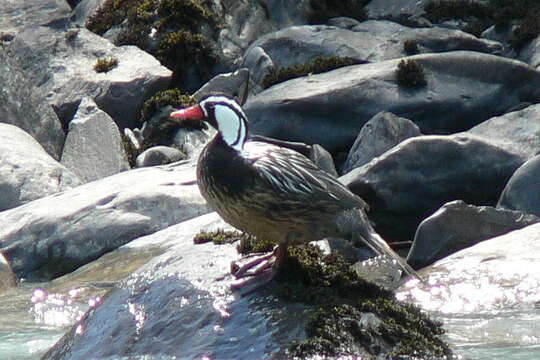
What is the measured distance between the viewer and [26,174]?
1673 cm

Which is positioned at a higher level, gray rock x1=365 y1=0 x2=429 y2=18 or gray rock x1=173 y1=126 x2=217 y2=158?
gray rock x1=365 y1=0 x2=429 y2=18

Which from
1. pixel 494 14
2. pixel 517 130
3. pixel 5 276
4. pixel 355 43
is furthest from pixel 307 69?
pixel 5 276

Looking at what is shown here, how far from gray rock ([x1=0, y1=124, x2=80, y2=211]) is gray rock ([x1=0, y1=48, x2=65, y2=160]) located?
1.97 m

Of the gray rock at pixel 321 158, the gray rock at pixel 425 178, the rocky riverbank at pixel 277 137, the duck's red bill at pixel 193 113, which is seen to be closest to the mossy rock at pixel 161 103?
the rocky riverbank at pixel 277 137

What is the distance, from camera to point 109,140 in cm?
1870

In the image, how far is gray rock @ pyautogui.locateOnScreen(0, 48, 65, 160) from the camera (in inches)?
774

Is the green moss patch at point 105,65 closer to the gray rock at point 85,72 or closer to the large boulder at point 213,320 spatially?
the gray rock at point 85,72

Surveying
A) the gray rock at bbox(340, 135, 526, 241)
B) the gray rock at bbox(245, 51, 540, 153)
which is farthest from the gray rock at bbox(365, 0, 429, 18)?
the gray rock at bbox(340, 135, 526, 241)

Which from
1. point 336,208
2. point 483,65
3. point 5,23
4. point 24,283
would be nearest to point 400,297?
point 336,208

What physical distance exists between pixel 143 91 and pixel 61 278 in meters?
7.49

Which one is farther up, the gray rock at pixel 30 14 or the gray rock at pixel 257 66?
the gray rock at pixel 257 66

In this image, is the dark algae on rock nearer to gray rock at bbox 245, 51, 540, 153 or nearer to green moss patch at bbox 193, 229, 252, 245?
green moss patch at bbox 193, 229, 252, 245

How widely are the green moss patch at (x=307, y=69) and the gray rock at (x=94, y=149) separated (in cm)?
313

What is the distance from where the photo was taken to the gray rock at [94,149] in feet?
60.7
